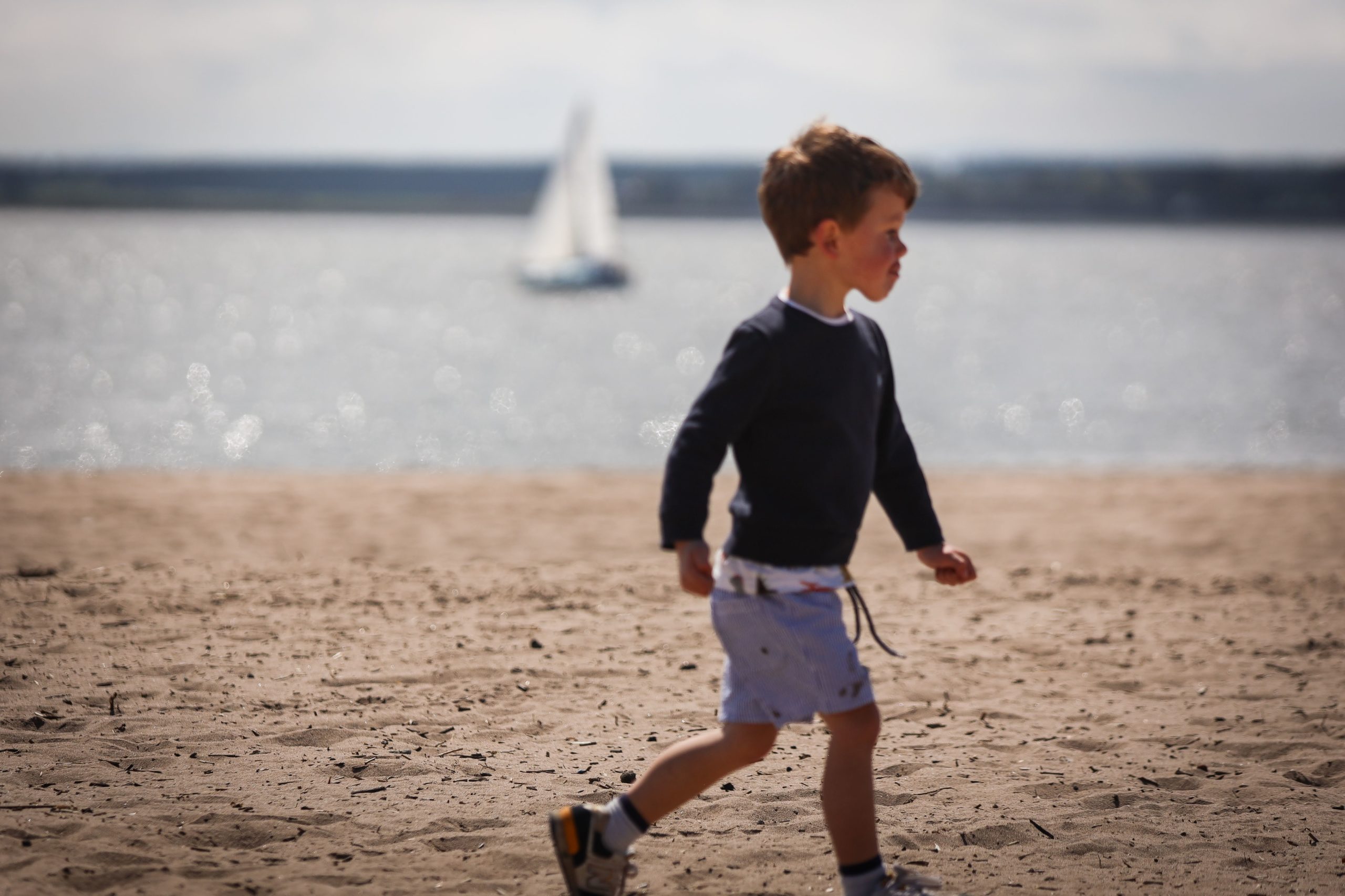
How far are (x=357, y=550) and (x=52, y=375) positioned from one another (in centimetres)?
2439

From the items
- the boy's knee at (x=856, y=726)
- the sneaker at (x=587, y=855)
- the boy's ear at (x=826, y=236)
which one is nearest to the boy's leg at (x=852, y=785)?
the boy's knee at (x=856, y=726)

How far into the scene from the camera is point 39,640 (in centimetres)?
524

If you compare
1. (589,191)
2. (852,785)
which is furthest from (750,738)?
(589,191)

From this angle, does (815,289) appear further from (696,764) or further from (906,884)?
(906,884)

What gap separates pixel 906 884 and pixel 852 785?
0.93 ft

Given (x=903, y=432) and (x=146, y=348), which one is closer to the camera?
(x=903, y=432)

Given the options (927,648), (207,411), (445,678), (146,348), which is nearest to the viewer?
(445,678)

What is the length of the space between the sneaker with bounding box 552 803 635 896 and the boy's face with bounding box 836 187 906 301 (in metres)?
1.36

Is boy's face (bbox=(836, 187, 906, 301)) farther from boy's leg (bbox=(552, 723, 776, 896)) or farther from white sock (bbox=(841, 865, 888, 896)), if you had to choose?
white sock (bbox=(841, 865, 888, 896))

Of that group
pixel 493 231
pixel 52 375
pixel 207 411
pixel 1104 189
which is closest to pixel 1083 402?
pixel 207 411

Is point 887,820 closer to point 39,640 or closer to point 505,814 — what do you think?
point 505,814

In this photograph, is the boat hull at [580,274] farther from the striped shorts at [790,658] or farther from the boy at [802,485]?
the striped shorts at [790,658]

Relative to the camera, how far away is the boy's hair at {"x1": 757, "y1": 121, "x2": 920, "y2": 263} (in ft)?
9.34

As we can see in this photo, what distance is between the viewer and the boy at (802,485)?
278cm
